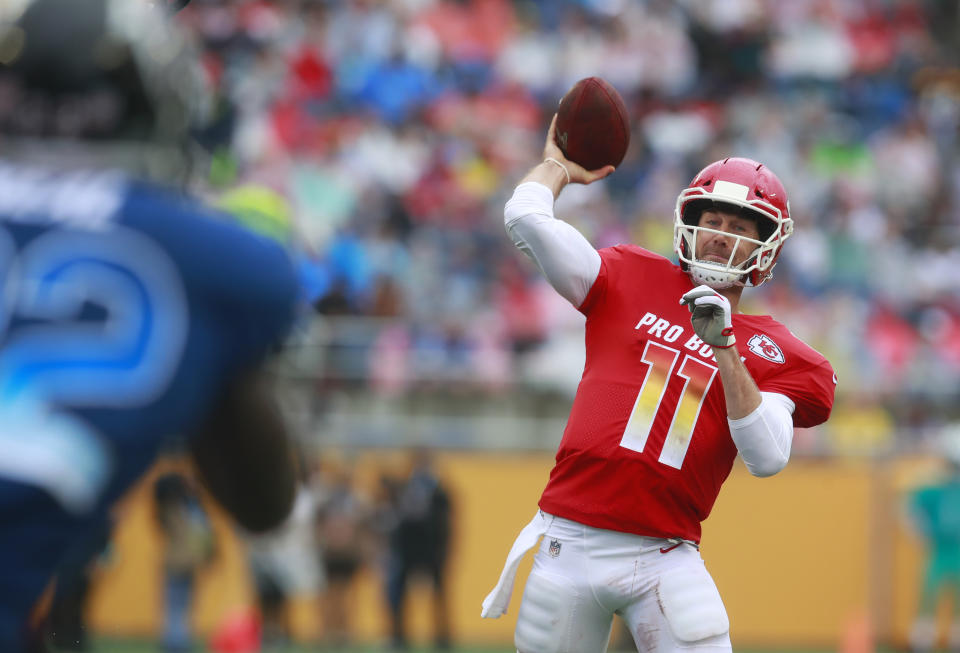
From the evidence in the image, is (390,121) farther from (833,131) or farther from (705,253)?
(705,253)

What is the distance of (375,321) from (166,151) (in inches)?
369

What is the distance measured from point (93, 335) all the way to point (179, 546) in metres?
9.14

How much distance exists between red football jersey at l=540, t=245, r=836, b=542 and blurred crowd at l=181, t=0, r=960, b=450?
714cm

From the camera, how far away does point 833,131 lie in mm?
15164

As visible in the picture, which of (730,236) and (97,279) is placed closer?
(97,279)

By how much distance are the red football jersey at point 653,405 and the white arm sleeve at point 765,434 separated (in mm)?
128

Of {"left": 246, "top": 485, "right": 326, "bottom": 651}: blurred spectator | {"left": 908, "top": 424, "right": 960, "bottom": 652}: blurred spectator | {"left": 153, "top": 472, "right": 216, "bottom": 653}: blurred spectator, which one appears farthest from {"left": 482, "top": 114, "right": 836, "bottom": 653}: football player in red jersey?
{"left": 908, "top": 424, "right": 960, "bottom": 652}: blurred spectator

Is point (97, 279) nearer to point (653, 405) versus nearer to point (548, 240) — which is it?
point (548, 240)

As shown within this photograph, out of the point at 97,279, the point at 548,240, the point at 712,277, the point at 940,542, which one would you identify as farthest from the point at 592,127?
the point at 940,542

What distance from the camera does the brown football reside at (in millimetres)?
3979

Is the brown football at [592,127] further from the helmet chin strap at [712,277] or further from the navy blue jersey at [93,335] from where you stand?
the navy blue jersey at [93,335]

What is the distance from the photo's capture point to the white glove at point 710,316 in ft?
11.6

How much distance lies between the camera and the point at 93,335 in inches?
75.4

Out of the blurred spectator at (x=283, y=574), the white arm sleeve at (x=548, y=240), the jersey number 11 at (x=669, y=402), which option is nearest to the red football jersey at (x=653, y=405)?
the jersey number 11 at (x=669, y=402)
